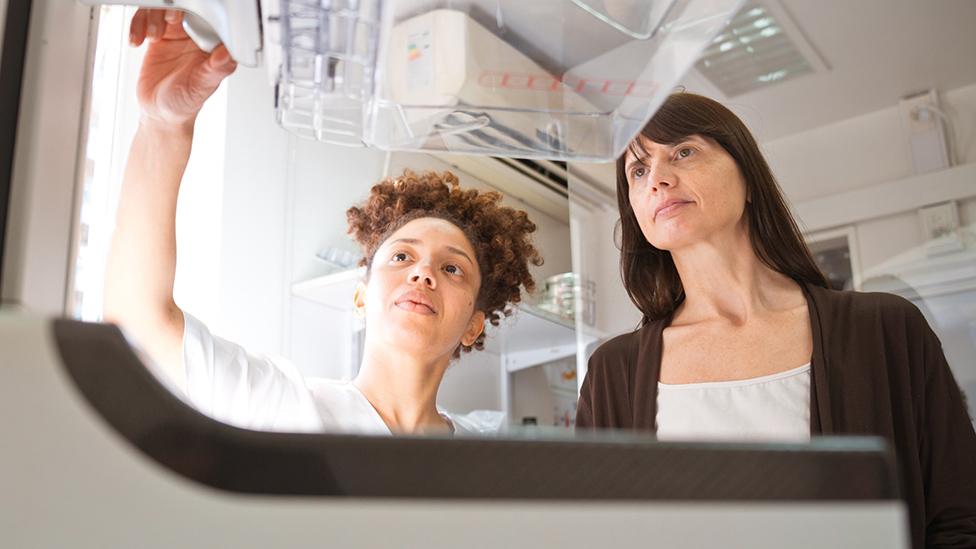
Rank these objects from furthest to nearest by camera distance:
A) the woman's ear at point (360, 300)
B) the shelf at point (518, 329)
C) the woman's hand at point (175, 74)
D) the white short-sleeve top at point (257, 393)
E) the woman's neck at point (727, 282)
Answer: the shelf at point (518, 329), the woman's ear at point (360, 300), the woman's neck at point (727, 282), the white short-sleeve top at point (257, 393), the woman's hand at point (175, 74)

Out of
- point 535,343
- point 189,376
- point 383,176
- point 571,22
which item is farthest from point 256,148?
point 571,22

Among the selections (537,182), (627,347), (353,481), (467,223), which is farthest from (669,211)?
(353,481)

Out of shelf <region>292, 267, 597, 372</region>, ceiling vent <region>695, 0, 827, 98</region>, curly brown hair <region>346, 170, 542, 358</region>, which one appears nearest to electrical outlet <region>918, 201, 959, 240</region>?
ceiling vent <region>695, 0, 827, 98</region>

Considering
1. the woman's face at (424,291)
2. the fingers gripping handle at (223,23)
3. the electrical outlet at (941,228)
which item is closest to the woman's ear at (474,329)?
the woman's face at (424,291)

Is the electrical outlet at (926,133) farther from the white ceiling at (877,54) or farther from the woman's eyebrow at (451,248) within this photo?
the woman's eyebrow at (451,248)

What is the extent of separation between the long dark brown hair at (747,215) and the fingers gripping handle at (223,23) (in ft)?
2.15

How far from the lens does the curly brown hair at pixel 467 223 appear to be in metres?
1.38

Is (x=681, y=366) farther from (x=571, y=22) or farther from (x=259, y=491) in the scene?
(x=259, y=491)

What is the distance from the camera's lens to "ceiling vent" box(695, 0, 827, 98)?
184cm

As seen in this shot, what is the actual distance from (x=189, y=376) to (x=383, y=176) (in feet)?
1.95

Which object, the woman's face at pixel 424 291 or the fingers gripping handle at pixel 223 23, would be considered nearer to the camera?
the fingers gripping handle at pixel 223 23

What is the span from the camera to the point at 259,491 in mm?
322

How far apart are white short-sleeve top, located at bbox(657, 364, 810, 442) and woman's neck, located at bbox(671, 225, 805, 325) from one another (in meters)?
0.12

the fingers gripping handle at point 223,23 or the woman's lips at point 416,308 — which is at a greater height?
the fingers gripping handle at point 223,23
